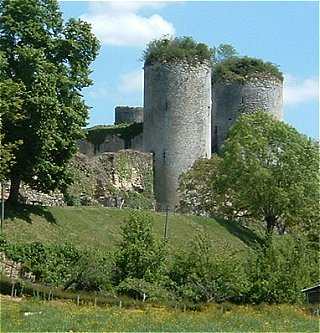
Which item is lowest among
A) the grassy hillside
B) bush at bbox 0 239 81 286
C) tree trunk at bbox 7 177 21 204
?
bush at bbox 0 239 81 286

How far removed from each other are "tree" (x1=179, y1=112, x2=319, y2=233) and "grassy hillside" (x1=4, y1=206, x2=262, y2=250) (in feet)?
6.52

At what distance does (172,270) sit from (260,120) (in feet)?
64.7

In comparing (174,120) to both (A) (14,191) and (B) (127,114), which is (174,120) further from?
(B) (127,114)

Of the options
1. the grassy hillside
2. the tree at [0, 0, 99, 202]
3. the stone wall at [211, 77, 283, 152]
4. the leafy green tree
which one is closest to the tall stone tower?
the stone wall at [211, 77, 283, 152]

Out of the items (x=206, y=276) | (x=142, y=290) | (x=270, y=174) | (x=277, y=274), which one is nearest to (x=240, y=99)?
(x=270, y=174)

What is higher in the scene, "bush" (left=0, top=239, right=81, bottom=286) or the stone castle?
the stone castle

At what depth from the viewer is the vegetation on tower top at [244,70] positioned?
61219 millimetres

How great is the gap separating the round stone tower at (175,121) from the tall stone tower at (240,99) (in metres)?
6.84

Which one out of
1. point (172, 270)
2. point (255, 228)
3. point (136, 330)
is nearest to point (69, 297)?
point (172, 270)

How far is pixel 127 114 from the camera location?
245 ft

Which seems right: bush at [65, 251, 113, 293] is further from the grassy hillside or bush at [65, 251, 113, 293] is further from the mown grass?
the mown grass

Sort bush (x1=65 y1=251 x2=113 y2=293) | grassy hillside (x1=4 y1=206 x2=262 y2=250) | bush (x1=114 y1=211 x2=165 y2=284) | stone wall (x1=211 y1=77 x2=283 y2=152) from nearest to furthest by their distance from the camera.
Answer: bush (x1=65 y1=251 x2=113 y2=293) < bush (x1=114 y1=211 x2=165 y2=284) < grassy hillside (x1=4 y1=206 x2=262 y2=250) < stone wall (x1=211 y1=77 x2=283 y2=152)

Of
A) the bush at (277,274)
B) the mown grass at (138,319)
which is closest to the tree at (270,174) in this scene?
the bush at (277,274)

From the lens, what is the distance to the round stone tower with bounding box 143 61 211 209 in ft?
175
